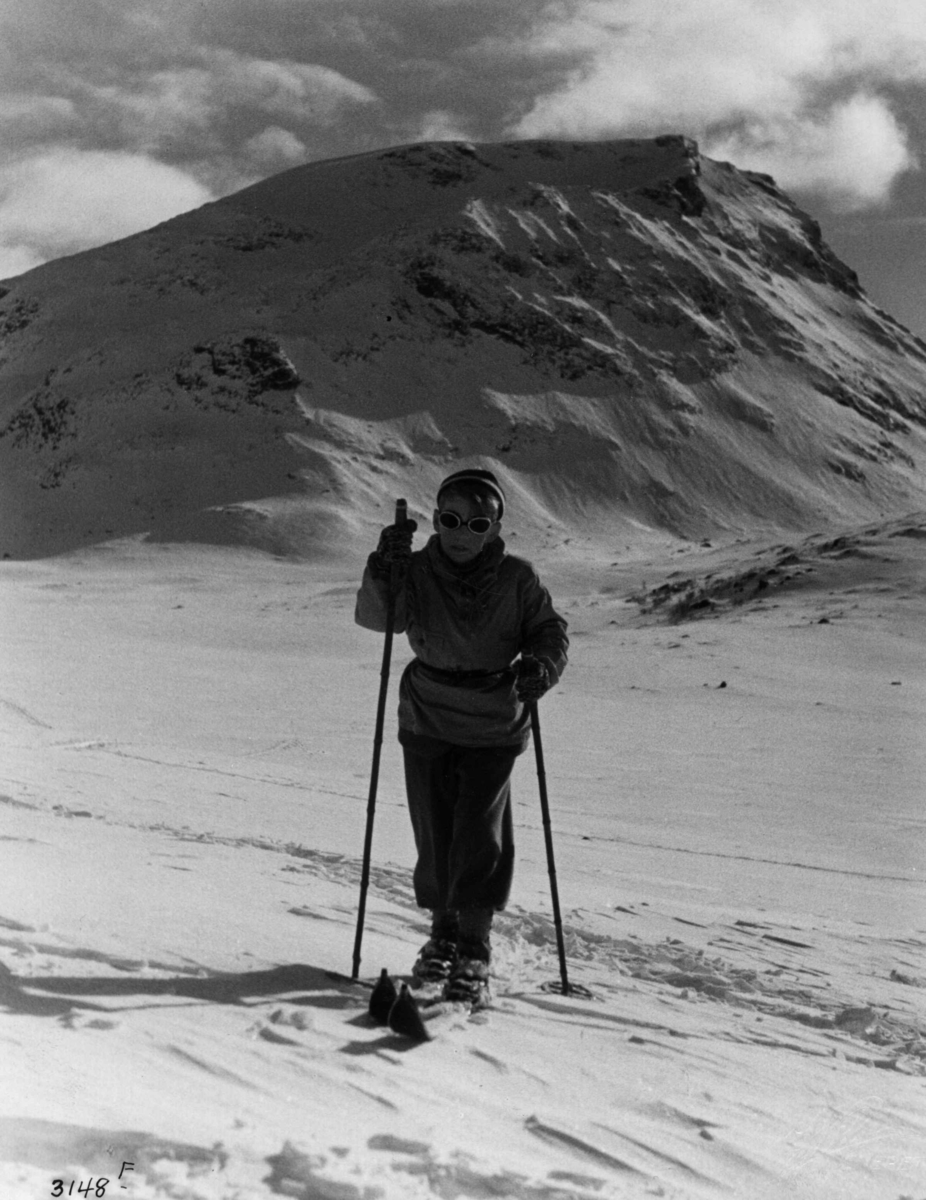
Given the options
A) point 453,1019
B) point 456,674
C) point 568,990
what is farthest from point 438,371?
point 453,1019

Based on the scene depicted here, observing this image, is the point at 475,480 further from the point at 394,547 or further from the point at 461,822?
the point at 461,822

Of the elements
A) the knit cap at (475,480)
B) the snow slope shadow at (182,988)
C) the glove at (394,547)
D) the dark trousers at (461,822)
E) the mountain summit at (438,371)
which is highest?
the mountain summit at (438,371)

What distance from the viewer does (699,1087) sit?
329cm

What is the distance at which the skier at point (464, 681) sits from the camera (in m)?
4.25

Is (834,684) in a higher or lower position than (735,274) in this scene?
lower

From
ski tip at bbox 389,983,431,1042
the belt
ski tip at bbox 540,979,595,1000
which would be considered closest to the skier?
the belt

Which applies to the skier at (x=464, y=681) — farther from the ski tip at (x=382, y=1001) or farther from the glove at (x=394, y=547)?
the ski tip at (x=382, y=1001)

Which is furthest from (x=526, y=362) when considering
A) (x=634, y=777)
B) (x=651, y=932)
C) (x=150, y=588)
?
(x=651, y=932)

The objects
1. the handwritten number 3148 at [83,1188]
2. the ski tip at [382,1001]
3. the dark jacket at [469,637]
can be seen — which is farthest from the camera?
the dark jacket at [469,637]

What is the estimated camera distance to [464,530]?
433 centimetres

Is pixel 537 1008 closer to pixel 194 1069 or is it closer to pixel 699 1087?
pixel 699 1087

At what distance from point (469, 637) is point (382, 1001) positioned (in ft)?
4.22

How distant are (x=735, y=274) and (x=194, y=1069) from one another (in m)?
108

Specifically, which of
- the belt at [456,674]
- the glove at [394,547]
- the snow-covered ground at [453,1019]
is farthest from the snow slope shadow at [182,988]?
the glove at [394,547]
